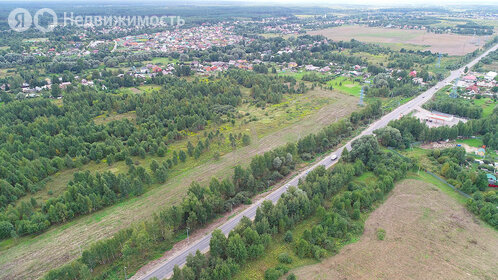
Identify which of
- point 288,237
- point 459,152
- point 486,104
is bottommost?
point 288,237

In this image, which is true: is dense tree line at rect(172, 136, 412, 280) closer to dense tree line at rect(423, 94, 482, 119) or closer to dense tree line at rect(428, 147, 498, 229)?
dense tree line at rect(428, 147, 498, 229)

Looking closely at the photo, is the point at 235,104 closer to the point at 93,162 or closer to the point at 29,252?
the point at 93,162

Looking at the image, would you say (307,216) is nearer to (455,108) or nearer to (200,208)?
(200,208)

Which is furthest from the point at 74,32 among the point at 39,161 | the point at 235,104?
the point at 39,161

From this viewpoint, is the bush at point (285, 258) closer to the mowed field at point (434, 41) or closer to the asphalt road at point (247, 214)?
the asphalt road at point (247, 214)

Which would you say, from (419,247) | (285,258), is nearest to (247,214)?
(285,258)

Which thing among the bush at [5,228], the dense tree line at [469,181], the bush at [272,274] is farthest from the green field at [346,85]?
the bush at [5,228]
